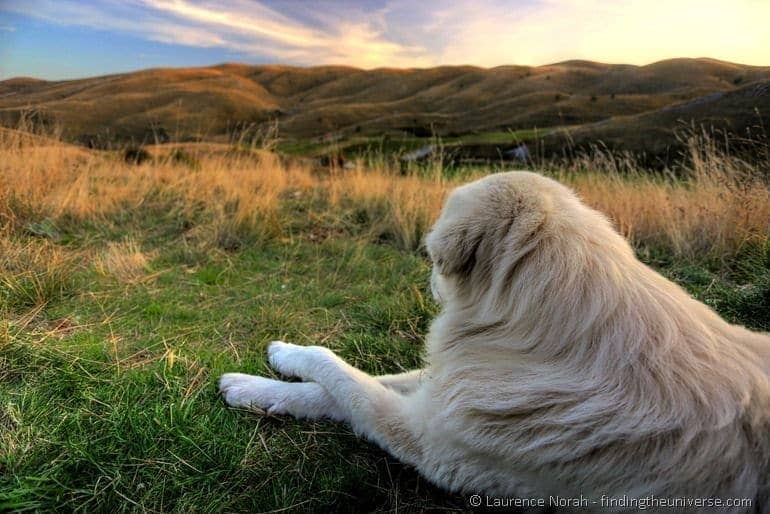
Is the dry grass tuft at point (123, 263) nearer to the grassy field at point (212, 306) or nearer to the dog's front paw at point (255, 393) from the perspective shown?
the grassy field at point (212, 306)

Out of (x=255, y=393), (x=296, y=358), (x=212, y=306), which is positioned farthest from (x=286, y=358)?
(x=212, y=306)

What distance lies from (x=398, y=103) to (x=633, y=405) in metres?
88.7

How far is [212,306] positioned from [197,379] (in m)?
1.44

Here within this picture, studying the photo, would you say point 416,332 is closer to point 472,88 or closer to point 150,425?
point 150,425

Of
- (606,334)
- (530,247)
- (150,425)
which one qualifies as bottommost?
(150,425)

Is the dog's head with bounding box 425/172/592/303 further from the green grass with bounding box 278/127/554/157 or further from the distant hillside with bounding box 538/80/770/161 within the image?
the green grass with bounding box 278/127/554/157

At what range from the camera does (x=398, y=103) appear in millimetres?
85125

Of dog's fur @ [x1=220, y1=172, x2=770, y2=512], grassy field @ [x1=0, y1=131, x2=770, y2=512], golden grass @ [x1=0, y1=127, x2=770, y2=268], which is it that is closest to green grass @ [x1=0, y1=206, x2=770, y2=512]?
grassy field @ [x1=0, y1=131, x2=770, y2=512]

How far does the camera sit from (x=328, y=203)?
8211 millimetres

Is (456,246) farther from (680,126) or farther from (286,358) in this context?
(680,126)

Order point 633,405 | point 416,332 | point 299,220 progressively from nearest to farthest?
point 633,405
point 416,332
point 299,220

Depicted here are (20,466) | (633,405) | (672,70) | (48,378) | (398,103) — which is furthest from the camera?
(398,103)

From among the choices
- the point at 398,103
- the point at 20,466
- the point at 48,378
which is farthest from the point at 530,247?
the point at 398,103

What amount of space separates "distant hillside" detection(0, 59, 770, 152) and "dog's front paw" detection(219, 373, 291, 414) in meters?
6.96
